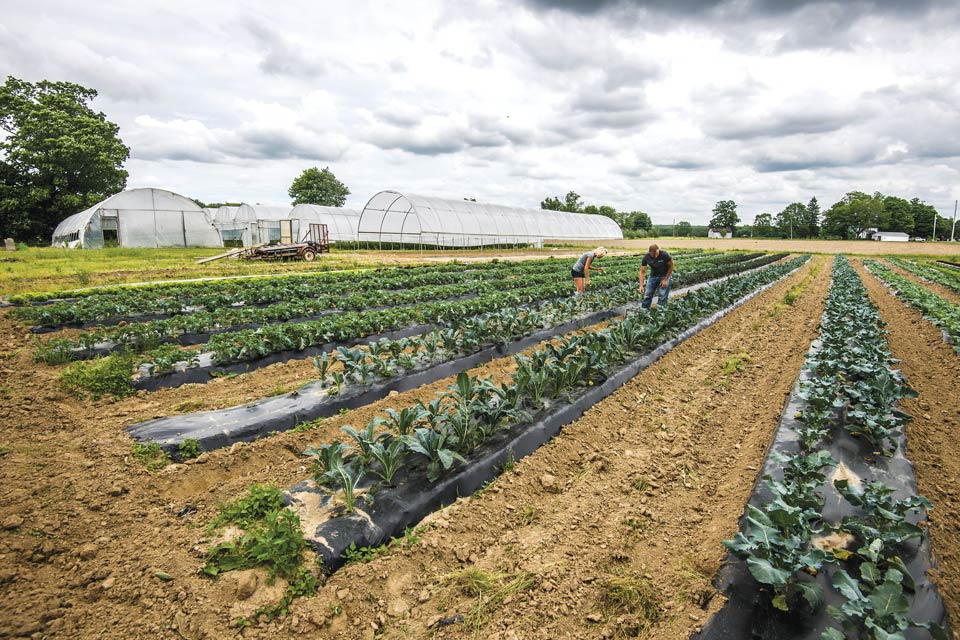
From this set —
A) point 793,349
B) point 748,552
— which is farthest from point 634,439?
point 793,349

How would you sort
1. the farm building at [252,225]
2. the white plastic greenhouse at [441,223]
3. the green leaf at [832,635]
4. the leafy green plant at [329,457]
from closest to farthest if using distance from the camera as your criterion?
1. the green leaf at [832,635]
2. the leafy green plant at [329,457]
3. the white plastic greenhouse at [441,223]
4. the farm building at [252,225]

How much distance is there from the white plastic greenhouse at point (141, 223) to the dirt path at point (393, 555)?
27671mm

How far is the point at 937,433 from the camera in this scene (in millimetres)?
4785

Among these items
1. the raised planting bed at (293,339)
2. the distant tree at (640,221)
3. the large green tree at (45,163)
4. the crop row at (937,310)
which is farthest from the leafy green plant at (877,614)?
the distant tree at (640,221)

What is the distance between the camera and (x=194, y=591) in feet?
8.32

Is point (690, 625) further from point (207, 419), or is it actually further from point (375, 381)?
point (207, 419)

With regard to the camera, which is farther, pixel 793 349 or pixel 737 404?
pixel 793 349

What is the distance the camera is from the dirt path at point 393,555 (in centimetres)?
243

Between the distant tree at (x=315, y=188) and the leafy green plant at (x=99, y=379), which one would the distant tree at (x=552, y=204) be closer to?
the distant tree at (x=315, y=188)

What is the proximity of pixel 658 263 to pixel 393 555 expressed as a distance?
9.08 metres

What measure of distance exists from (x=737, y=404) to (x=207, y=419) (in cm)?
608

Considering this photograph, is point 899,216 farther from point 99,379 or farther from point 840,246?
point 99,379

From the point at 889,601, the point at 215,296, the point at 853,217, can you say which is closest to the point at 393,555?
the point at 889,601

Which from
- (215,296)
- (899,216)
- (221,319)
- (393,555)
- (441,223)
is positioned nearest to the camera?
(393,555)
